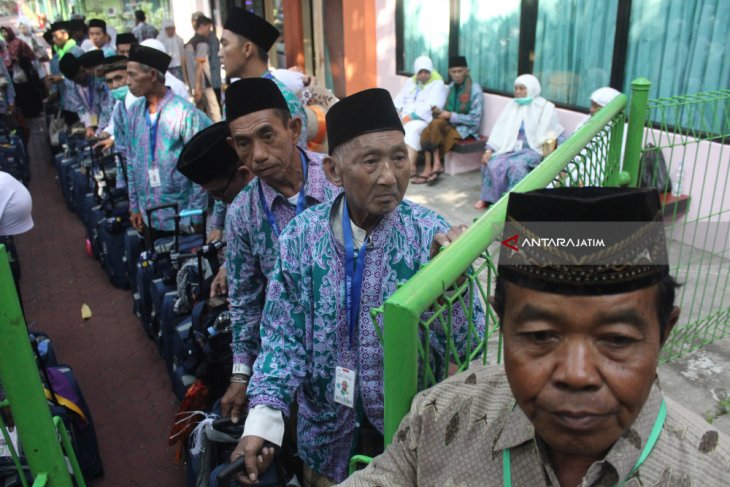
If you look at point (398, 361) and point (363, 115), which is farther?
point (363, 115)

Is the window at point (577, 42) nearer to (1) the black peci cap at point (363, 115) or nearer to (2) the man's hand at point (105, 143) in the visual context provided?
(1) the black peci cap at point (363, 115)

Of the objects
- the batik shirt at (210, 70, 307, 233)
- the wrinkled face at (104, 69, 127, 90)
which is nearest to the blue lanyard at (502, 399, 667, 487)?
the batik shirt at (210, 70, 307, 233)

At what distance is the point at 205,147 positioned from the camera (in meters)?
3.34

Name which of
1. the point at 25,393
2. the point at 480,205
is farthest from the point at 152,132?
the point at 480,205

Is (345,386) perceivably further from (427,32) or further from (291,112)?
(427,32)

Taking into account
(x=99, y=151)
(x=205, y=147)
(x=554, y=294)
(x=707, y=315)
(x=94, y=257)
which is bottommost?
(x=94, y=257)

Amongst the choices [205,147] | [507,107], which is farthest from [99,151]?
[507,107]

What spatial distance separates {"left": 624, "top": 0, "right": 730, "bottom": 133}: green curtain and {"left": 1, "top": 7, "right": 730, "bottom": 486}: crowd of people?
3.99 m

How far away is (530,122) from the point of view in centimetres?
716

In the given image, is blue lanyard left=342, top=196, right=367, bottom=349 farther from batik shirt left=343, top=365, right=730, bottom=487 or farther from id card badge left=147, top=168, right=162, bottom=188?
id card badge left=147, top=168, right=162, bottom=188

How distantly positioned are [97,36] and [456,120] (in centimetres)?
656

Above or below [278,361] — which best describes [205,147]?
above

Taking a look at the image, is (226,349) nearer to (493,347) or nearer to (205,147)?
(205,147)

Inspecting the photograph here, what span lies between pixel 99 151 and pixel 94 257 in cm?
134
